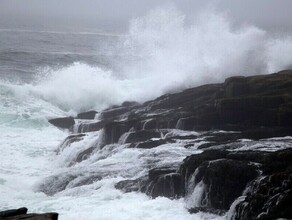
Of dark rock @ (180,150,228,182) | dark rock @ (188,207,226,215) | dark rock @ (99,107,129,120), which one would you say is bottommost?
dark rock @ (188,207,226,215)

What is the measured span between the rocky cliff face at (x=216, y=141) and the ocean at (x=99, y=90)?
2.17 feet

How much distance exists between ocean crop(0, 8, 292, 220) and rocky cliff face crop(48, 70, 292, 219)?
66cm

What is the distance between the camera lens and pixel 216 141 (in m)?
22.8

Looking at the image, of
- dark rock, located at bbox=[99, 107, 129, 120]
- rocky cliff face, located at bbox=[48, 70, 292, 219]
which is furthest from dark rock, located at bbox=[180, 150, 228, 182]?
dark rock, located at bbox=[99, 107, 129, 120]

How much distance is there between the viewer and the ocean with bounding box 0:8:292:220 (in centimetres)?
1958

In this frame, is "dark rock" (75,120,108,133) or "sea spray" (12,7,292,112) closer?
"dark rock" (75,120,108,133)

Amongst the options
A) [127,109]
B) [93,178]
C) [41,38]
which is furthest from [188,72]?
[41,38]

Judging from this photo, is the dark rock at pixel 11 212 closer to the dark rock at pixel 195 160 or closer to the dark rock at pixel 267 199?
the dark rock at pixel 267 199

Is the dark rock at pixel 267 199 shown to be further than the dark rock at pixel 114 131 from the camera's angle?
No

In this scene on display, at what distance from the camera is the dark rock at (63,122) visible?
33.1 m

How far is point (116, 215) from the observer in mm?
17750

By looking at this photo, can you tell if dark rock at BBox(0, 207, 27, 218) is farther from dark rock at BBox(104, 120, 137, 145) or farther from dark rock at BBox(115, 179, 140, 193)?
dark rock at BBox(104, 120, 137, 145)

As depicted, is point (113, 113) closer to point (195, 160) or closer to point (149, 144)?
point (149, 144)

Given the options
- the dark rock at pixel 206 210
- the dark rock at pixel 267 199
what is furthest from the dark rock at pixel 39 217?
the dark rock at pixel 206 210
